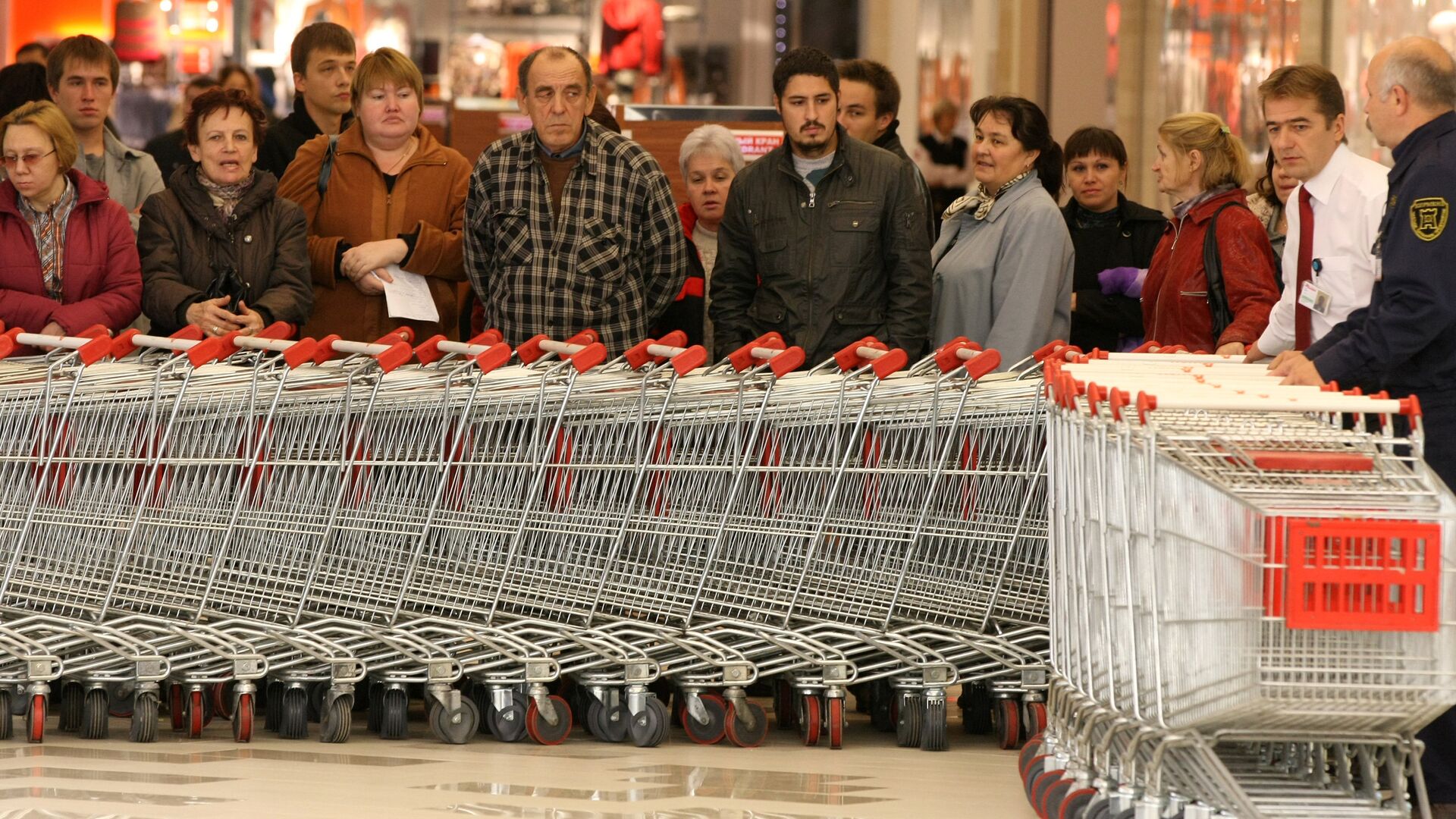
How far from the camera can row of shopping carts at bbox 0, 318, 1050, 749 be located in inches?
205

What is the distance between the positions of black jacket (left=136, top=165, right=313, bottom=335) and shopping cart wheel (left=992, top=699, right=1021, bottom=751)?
257cm

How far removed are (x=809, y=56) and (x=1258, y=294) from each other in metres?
1.56

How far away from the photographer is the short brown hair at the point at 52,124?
6246 millimetres

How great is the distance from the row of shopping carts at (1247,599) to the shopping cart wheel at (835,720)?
1.05m

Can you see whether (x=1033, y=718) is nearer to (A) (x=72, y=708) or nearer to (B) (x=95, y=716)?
(B) (x=95, y=716)

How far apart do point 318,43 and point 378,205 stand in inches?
40.6

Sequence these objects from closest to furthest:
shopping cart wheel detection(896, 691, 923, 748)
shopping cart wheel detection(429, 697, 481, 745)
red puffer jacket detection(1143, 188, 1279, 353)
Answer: shopping cart wheel detection(429, 697, 481, 745) < shopping cart wheel detection(896, 691, 923, 748) < red puffer jacket detection(1143, 188, 1279, 353)

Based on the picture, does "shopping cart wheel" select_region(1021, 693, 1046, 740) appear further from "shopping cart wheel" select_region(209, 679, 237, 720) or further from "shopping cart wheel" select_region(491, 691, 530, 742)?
"shopping cart wheel" select_region(209, 679, 237, 720)

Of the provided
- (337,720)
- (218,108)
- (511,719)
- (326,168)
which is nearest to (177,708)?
(337,720)

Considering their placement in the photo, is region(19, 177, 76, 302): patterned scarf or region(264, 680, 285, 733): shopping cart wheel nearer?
region(264, 680, 285, 733): shopping cart wheel

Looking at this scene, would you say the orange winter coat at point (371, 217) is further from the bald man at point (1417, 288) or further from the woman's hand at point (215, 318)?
the bald man at point (1417, 288)

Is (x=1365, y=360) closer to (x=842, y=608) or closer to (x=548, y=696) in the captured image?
(x=842, y=608)

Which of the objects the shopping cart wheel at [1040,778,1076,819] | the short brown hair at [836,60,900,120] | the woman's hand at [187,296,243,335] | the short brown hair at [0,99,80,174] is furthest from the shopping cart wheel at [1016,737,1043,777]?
the short brown hair at [0,99,80,174]

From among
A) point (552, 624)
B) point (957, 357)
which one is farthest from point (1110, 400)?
point (552, 624)
